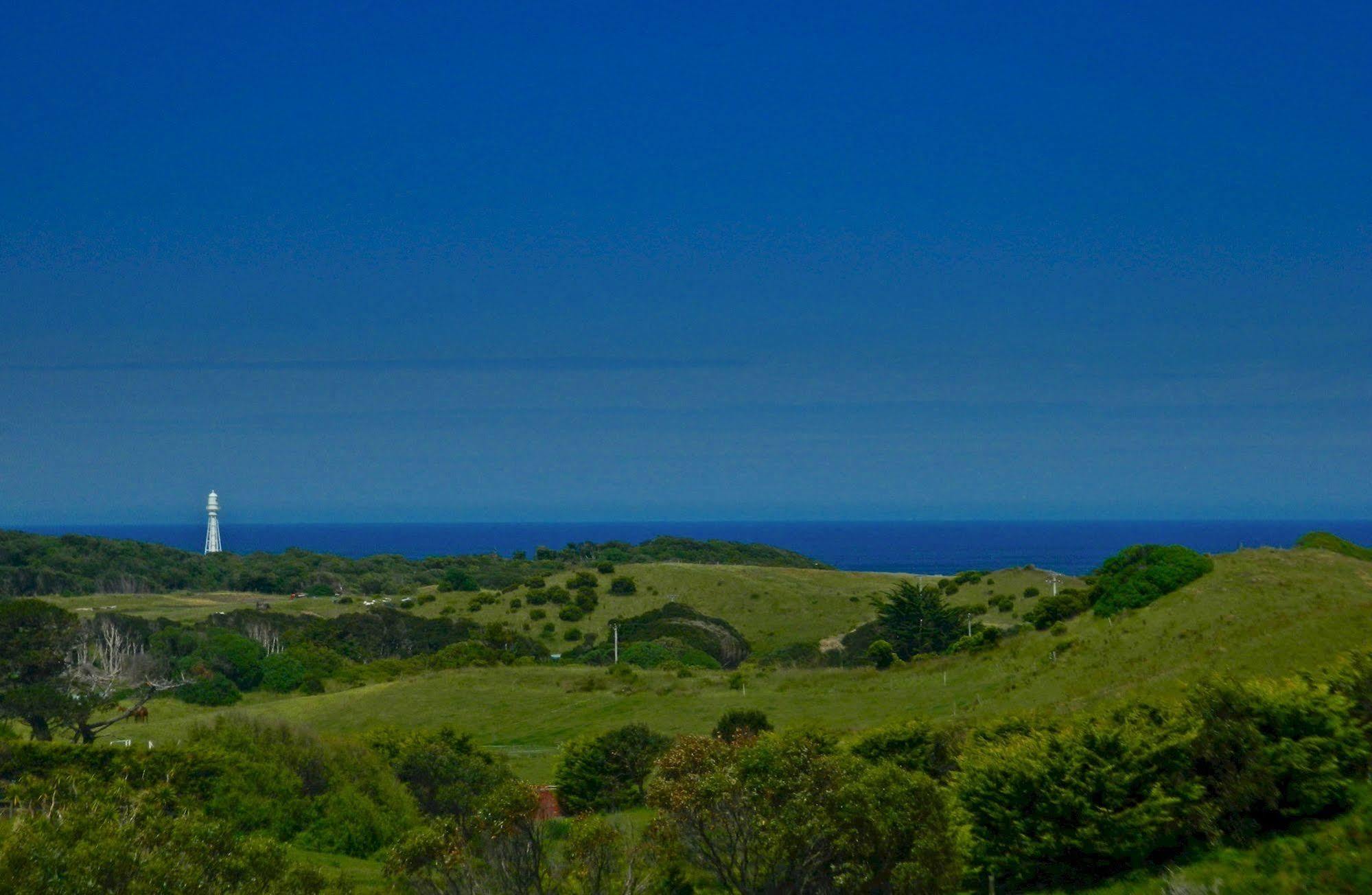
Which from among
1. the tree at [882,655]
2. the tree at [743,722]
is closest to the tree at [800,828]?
the tree at [743,722]

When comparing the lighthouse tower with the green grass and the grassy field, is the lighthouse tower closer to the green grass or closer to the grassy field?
the grassy field

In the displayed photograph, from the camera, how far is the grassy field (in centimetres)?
7731

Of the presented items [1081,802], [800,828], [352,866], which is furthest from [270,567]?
[1081,802]

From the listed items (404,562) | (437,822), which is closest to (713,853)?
(437,822)

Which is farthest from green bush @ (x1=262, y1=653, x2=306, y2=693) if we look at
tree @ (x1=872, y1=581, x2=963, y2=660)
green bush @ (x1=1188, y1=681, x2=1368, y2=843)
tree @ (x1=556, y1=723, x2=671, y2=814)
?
green bush @ (x1=1188, y1=681, x2=1368, y2=843)

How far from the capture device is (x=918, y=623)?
198ft

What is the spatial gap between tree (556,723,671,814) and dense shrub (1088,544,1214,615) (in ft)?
59.8

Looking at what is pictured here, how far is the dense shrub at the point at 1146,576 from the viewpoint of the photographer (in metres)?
36.5

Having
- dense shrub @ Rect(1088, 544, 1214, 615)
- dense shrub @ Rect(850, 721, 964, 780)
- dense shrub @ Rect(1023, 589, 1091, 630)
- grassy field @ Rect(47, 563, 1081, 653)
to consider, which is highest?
dense shrub @ Rect(1088, 544, 1214, 615)

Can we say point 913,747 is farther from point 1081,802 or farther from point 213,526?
point 213,526

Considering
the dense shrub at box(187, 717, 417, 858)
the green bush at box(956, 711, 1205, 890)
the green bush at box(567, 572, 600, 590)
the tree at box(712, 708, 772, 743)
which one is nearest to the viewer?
the green bush at box(956, 711, 1205, 890)

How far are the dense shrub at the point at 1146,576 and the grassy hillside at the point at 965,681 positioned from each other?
0.56 meters

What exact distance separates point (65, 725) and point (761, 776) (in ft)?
83.0

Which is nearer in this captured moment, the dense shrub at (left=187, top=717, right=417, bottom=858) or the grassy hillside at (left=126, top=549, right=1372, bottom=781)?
the dense shrub at (left=187, top=717, right=417, bottom=858)
